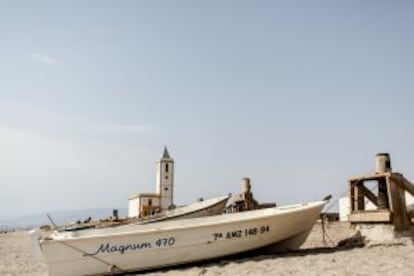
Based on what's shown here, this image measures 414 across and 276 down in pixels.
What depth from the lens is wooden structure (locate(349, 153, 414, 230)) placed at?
11.7 metres

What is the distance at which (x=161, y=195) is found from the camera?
52.8 m

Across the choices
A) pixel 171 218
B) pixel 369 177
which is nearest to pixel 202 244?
pixel 171 218

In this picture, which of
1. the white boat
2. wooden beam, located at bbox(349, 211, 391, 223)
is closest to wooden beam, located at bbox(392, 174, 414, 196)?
wooden beam, located at bbox(349, 211, 391, 223)

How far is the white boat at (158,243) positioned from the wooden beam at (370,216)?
1478mm

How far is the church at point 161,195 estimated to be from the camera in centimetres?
5000

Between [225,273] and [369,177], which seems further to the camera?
[369,177]

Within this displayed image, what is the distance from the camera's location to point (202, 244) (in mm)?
11000

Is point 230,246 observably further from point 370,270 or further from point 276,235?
point 370,270

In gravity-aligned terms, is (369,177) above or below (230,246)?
above

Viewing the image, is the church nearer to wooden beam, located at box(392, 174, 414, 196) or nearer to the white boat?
the white boat

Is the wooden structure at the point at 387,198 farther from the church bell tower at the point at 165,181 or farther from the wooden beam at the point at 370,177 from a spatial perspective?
the church bell tower at the point at 165,181

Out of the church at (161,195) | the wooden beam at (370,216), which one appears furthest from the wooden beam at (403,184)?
the church at (161,195)

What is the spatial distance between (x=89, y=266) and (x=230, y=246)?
11.1ft

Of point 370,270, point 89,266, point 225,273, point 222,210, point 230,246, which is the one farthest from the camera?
point 222,210
